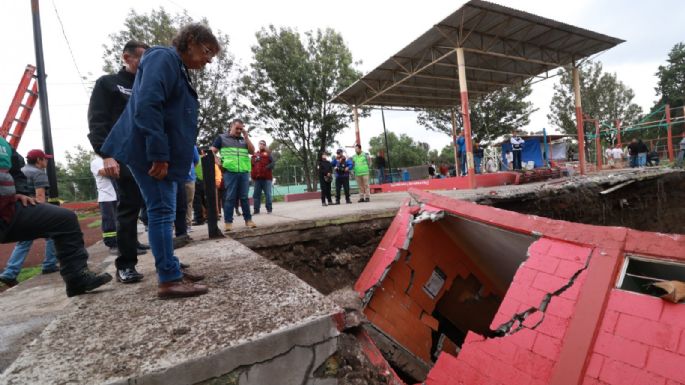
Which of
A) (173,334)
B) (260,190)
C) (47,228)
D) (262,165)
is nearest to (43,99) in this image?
(262,165)

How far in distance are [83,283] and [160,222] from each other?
2.41 feet

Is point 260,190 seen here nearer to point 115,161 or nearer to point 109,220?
point 109,220

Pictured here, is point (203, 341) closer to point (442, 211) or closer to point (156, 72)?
point (156, 72)

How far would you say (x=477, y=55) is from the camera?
417 inches

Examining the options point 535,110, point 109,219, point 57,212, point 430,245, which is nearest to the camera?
point 57,212

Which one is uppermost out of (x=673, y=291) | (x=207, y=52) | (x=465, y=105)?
(x=465, y=105)

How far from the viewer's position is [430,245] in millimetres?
3756

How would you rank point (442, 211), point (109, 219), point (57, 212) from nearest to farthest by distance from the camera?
1. point (57, 212)
2. point (442, 211)
3. point (109, 219)

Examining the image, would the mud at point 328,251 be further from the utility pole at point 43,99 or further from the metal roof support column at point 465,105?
the metal roof support column at point 465,105

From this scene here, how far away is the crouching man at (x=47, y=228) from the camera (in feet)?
6.23

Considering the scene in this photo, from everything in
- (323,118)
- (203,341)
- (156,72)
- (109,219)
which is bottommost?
(203,341)

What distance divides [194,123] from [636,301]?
2.87 meters

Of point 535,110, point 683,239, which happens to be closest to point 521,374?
point 683,239

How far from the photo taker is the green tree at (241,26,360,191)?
16781 millimetres
